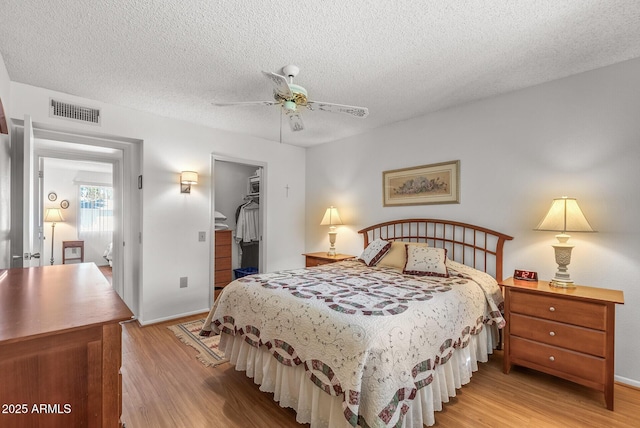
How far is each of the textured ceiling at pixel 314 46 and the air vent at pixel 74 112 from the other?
18 cm

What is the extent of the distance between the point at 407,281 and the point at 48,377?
2.32m

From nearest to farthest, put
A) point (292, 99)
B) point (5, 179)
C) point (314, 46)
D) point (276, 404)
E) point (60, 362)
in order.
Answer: point (60, 362)
point (276, 404)
point (314, 46)
point (292, 99)
point (5, 179)

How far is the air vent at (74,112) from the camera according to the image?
2.91m

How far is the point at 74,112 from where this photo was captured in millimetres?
3018

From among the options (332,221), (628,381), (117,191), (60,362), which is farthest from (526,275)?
(117,191)

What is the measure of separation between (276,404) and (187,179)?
2.74m

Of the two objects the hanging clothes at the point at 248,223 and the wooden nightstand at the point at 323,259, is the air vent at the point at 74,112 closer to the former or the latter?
the hanging clothes at the point at 248,223

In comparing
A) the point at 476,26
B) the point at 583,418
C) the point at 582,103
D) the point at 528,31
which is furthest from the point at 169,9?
the point at 583,418

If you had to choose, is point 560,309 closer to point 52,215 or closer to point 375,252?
point 375,252

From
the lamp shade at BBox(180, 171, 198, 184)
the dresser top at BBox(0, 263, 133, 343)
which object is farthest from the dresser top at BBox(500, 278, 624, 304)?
the lamp shade at BBox(180, 171, 198, 184)

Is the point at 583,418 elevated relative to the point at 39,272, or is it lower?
lower

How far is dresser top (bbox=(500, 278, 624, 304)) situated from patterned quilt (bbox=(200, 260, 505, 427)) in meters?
0.26

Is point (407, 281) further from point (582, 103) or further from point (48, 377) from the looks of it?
point (48, 377)

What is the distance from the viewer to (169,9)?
1.79 meters
